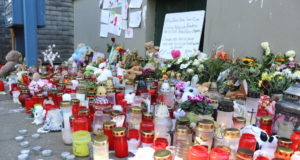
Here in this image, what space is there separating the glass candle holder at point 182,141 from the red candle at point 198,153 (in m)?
0.10

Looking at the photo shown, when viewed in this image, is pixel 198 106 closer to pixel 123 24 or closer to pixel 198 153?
pixel 198 153

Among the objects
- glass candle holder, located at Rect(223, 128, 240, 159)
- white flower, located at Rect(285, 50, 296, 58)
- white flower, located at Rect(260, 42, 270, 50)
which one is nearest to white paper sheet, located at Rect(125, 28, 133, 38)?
white flower, located at Rect(260, 42, 270, 50)

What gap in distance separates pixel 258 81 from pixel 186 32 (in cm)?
141

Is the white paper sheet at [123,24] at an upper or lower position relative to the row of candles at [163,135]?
upper

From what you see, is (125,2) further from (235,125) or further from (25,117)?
(235,125)

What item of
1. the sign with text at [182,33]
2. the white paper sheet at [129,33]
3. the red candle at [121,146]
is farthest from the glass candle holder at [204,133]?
the white paper sheet at [129,33]

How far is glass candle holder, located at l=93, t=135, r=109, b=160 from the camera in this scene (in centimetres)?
102

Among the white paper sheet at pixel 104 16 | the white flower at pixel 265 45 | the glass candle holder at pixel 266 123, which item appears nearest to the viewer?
the glass candle holder at pixel 266 123

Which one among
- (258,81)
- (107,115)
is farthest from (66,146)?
(258,81)

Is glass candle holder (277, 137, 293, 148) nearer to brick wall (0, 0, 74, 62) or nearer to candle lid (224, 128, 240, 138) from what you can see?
candle lid (224, 128, 240, 138)

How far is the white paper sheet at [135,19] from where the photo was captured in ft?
12.4

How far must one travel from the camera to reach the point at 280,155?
2.85 feet

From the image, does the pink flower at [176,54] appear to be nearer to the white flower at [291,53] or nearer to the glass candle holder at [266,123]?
the white flower at [291,53]

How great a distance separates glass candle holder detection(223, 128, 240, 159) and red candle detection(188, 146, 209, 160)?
0.47 feet
